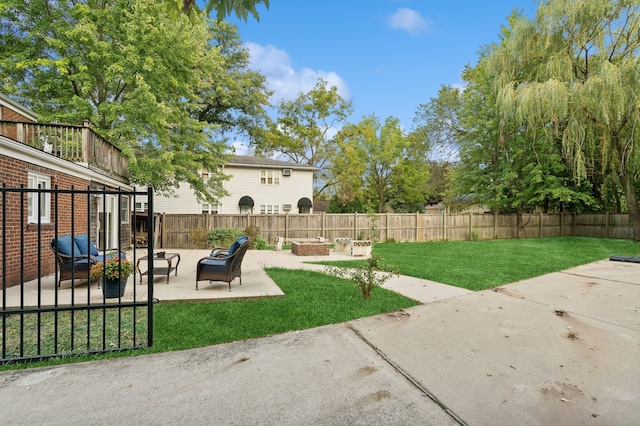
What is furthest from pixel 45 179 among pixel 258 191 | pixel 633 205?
pixel 633 205

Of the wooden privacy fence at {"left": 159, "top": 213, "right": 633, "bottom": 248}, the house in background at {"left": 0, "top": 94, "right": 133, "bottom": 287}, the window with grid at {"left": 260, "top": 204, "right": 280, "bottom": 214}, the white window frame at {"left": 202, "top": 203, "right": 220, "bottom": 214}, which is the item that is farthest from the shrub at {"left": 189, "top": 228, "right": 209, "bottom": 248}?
the window with grid at {"left": 260, "top": 204, "right": 280, "bottom": 214}

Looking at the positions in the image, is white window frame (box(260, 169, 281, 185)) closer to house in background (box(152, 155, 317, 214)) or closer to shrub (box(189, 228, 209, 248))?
house in background (box(152, 155, 317, 214))

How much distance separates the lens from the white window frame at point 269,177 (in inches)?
975

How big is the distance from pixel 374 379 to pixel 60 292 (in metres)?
5.60

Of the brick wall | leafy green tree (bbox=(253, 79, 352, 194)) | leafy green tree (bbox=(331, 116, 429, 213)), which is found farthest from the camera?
leafy green tree (bbox=(253, 79, 352, 194))

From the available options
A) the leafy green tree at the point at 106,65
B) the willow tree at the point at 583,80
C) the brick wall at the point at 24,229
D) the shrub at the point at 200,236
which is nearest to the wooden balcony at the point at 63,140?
the brick wall at the point at 24,229

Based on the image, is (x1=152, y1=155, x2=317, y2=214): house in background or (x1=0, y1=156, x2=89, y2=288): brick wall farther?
(x1=152, y1=155, x2=317, y2=214): house in background

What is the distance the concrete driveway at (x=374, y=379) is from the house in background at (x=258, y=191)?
68.4ft

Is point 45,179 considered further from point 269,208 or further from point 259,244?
point 269,208

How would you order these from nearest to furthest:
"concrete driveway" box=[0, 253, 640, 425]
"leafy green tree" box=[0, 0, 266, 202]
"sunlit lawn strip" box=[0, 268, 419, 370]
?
"concrete driveway" box=[0, 253, 640, 425], "sunlit lawn strip" box=[0, 268, 419, 370], "leafy green tree" box=[0, 0, 266, 202]

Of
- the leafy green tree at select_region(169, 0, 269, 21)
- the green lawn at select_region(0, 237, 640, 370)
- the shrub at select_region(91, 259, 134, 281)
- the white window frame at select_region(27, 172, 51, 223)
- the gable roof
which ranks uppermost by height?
the gable roof

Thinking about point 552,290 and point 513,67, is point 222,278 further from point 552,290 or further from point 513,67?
point 513,67

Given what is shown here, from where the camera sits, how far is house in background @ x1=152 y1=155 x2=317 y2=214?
23.4m

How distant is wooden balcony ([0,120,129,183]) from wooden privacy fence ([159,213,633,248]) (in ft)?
18.3
